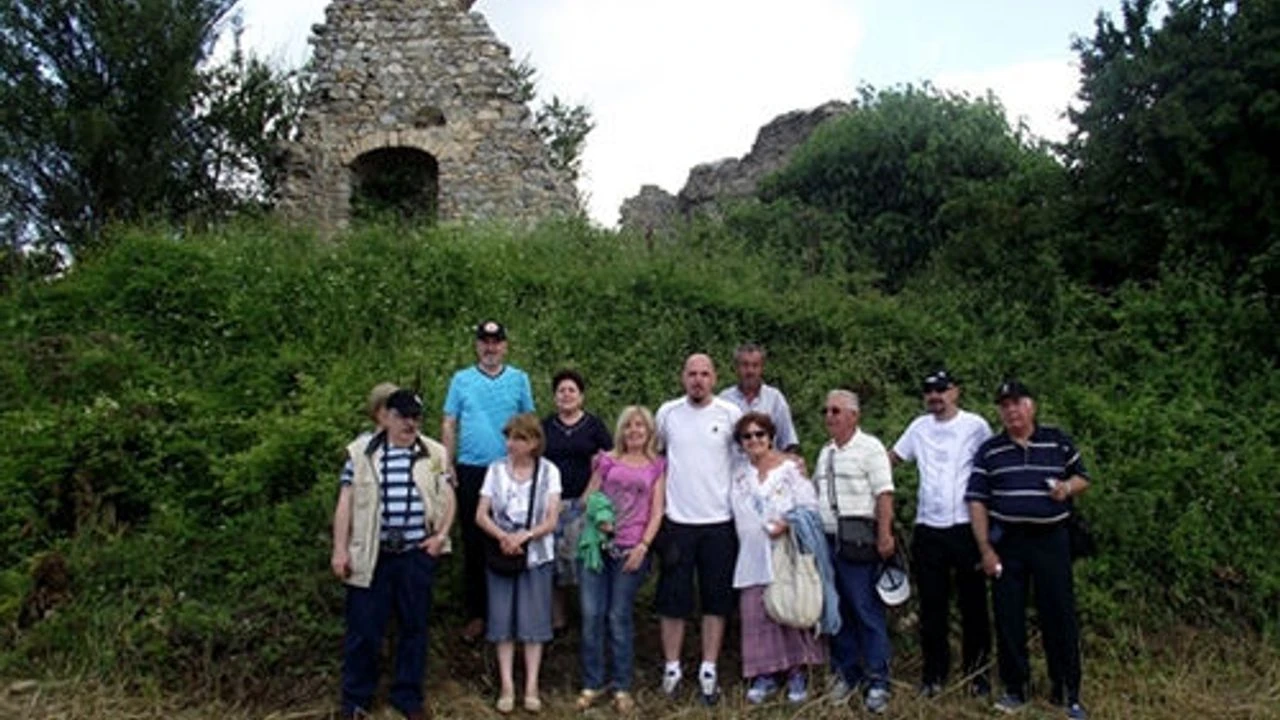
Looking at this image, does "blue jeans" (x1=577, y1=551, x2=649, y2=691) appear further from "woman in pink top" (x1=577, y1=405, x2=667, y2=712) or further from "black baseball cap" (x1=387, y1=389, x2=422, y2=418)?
"black baseball cap" (x1=387, y1=389, x2=422, y2=418)

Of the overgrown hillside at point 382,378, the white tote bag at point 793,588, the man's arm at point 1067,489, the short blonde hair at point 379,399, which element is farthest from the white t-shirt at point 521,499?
the man's arm at point 1067,489

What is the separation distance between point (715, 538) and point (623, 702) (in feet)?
2.94

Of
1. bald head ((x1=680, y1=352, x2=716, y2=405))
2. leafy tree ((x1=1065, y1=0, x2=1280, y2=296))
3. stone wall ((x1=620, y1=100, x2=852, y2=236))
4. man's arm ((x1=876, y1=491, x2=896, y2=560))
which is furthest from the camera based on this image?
stone wall ((x1=620, y1=100, x2=852, y2=236))

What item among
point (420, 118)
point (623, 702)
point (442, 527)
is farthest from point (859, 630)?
point (420, 118)

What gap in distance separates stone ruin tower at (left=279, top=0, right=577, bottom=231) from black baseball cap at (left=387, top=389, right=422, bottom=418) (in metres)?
7.92

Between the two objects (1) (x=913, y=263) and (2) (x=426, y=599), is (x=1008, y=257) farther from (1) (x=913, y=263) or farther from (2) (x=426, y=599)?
(2) (x=426, y=599)

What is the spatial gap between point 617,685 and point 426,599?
40.2 inches

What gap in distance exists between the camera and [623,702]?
533 centimetres

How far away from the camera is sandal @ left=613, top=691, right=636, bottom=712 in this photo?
5.31 metres

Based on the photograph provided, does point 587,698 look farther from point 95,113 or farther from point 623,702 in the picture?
point 95,113

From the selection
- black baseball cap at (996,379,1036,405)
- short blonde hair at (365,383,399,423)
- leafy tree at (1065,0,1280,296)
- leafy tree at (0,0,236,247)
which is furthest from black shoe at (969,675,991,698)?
leafy tree at (0,0,236,247)

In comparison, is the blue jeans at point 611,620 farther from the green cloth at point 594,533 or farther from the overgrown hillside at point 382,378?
the overgrown hillside at point 382,378

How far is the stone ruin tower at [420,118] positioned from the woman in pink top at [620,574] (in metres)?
7.97

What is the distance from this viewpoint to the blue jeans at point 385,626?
520 centimetres
